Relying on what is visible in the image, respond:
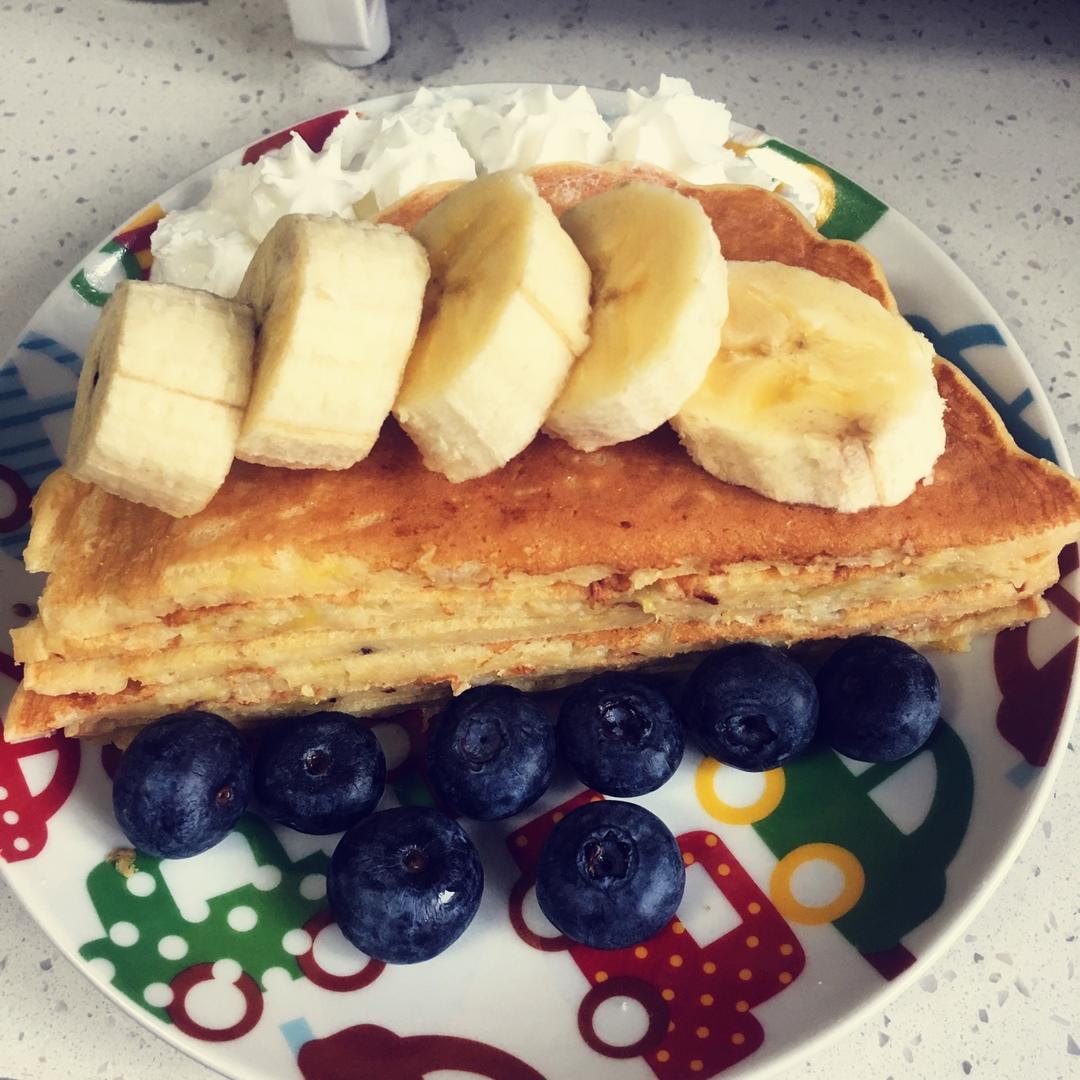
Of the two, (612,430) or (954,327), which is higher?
(612,430)

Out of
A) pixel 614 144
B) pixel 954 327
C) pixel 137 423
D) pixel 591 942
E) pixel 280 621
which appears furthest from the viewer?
pixel 614 144

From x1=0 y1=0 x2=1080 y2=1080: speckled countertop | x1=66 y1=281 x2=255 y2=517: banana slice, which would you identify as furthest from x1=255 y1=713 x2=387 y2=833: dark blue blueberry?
x1=0 y1=0 x2=1080 y2=1080: speckled countertop

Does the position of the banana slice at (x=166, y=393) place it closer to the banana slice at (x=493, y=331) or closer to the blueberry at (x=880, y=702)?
the banana slice at (x=493, y=331)

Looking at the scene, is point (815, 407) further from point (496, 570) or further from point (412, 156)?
point (412, 156)

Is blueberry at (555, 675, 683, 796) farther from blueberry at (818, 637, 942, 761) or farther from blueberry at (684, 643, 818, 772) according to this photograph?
blueberry at (818, 637, 942, 761)

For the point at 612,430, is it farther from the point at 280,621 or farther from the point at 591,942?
the point at 591,942

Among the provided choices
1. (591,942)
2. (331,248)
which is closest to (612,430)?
(331,248)

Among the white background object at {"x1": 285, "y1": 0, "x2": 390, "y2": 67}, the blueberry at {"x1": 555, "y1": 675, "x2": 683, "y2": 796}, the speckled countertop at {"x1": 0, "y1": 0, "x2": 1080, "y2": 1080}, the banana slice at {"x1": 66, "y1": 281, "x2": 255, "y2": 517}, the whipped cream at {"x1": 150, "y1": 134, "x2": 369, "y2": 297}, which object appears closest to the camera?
the banana slice at {"x1": 66, "y1": 281, "x2": 255, "y2": 517}
